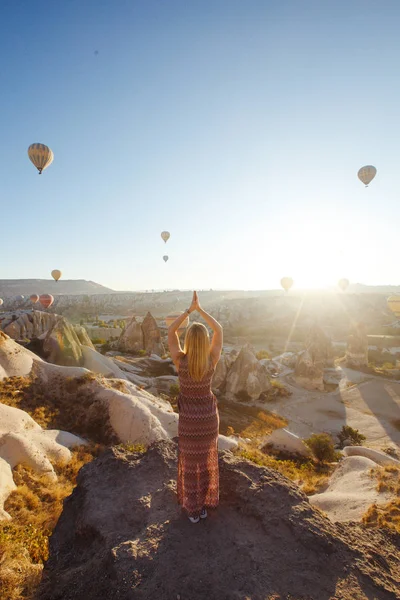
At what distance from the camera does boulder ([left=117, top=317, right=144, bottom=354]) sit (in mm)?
30172

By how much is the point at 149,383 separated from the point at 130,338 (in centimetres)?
1114

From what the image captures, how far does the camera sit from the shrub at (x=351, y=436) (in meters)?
15.8

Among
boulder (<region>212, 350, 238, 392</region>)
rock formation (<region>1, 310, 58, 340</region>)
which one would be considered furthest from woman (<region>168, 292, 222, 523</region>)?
rock formation (<region>1, 310, 58, 340</region>)

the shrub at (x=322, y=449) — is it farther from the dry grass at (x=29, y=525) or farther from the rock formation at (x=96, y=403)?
the dry grass at (x=29, y=525)

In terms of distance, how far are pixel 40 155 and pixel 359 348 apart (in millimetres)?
29922

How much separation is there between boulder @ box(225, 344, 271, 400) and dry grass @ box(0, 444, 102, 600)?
1389 centimetres

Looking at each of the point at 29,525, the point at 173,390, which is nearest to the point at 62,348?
the point at 173,390

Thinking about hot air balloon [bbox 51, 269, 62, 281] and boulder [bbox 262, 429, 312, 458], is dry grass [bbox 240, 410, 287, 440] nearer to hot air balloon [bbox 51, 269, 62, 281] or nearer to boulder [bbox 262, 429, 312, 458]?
boulder [bbox 262, 429, 312, 458]

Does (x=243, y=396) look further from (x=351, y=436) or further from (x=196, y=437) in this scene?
(x=196, y=437)

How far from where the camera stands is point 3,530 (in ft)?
14.9

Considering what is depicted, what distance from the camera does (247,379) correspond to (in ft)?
69.5

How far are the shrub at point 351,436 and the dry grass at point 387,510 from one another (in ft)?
25.9

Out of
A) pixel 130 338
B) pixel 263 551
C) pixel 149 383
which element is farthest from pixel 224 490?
pixel 130 338

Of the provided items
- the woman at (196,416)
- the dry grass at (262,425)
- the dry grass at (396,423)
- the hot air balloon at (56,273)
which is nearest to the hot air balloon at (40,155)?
the dry grass at (262,425)
